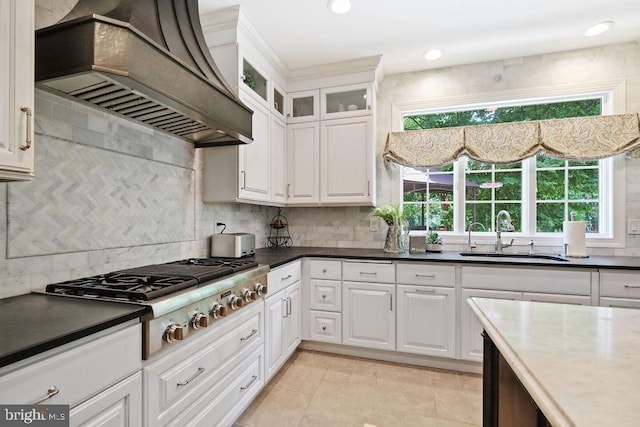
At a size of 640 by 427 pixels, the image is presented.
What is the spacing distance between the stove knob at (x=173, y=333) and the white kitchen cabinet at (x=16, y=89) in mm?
730

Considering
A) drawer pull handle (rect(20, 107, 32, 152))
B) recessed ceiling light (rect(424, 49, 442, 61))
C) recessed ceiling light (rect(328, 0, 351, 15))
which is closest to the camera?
drawer pull handle (rect(20, 107, 32, 152))

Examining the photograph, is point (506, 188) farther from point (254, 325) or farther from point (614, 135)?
point (254, 325)

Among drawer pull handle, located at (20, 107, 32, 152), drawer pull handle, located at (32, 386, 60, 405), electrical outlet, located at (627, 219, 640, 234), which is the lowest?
drawer pull handle, located at (32, 386, 60, 405)

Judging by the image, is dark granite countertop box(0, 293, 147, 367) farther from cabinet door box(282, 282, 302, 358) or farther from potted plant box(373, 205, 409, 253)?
potted plant box(373, 205, 409, 253)

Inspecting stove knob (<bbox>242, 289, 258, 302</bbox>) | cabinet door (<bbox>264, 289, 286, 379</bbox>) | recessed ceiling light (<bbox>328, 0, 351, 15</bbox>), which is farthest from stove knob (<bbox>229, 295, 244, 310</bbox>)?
recessed ceiling light (<bbox>328, 0, 351, 15</bbox>)

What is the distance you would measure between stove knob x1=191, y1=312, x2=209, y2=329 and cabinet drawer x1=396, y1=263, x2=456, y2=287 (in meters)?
1.66

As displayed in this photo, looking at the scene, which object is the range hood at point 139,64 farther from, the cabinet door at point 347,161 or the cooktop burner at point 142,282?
the cabinet door at point 347,161

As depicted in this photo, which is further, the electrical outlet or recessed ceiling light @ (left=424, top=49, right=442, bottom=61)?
recessed ceiling light @ (left=424, top=49, right=442, bottom=61)

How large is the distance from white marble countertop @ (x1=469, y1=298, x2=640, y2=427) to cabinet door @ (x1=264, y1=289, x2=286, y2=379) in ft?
4.53

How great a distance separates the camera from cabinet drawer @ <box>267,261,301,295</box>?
219 centimetres

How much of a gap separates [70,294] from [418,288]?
2246mm

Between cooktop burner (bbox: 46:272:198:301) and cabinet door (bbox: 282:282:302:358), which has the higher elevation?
cooktop burner (bbox: 46:272:198:301)

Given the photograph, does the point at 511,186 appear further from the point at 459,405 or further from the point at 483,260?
the point at 459,405
